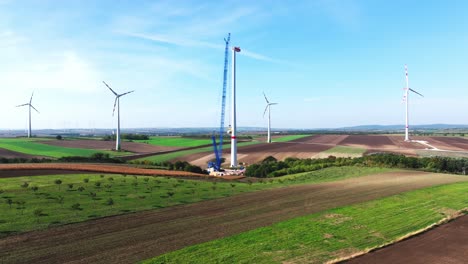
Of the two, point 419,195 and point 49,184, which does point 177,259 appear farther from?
point 419,195

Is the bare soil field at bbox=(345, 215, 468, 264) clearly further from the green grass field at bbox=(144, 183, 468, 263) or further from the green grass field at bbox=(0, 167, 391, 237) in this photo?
the green grass field at bbox=(0, 167, 391, 237)

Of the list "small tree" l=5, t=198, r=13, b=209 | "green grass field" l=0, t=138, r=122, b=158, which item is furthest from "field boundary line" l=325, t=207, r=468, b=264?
"green grass field" l=0, t=138, r=122, b=158

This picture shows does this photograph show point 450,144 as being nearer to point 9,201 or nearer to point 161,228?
point 161,228

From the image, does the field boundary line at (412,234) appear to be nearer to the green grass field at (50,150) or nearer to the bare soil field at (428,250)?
the bare soil field at (428,250)

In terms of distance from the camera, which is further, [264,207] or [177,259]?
[264,207]

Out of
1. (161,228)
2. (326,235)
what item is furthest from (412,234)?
(161,228)

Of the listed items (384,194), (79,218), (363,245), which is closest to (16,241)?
(79,218)

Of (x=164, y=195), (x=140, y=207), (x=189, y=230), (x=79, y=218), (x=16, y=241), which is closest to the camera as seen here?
(x=16, y=241)
